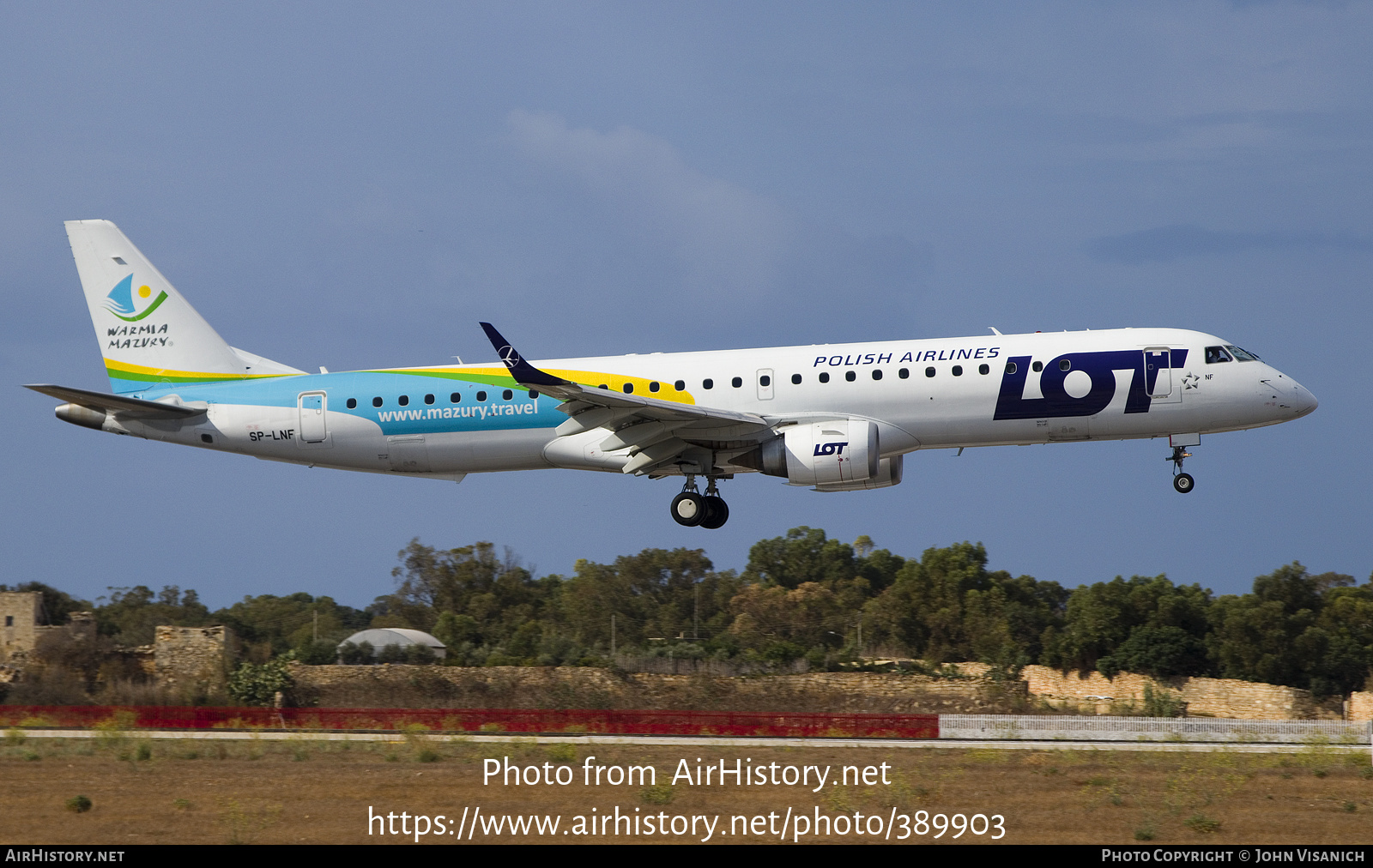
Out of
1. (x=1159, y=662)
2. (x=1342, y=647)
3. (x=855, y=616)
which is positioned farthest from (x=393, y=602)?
(x=1342, y=647)

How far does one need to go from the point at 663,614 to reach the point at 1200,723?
5111cm

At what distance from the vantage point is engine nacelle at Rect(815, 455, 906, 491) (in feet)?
105

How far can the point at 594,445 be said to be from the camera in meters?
34.0

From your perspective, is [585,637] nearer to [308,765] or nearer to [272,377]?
[272,377]

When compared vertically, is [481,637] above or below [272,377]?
below

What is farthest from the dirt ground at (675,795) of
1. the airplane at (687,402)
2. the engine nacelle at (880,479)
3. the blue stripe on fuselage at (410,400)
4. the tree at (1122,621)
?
the tree at (1122,621)

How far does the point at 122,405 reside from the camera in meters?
35.2

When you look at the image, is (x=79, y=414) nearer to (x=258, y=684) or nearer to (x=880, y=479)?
(x=258, y=684)

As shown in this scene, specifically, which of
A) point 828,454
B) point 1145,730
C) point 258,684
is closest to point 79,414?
point 258,684

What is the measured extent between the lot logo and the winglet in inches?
386

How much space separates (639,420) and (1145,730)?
577 inches

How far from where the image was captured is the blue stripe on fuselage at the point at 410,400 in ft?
112

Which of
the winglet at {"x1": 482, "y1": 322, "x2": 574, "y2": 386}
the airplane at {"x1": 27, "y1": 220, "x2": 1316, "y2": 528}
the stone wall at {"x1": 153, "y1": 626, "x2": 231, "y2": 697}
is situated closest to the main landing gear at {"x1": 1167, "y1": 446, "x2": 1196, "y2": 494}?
the airplane at {"x1": 27, "y1": 220, "x2": 1316, "y2": 528}
